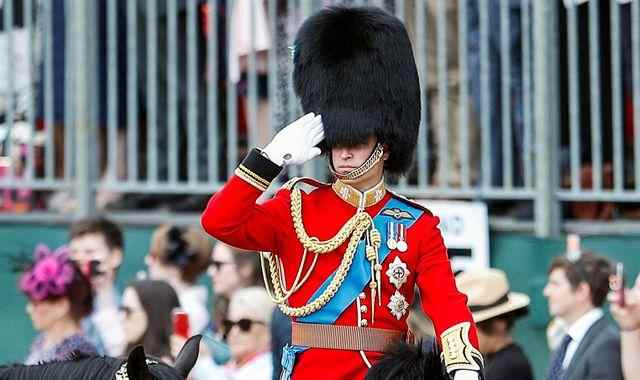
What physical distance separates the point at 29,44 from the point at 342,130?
4.97 metres

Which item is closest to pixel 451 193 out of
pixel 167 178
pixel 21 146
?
pixel 167 178

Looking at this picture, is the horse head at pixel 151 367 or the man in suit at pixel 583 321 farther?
the man in suit at pixel 583 321

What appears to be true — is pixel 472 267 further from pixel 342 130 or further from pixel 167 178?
pixel 342 130

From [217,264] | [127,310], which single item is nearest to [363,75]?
[127,310]

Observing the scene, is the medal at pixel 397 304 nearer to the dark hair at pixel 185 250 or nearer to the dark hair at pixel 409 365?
the dark hair at pixel 409 365

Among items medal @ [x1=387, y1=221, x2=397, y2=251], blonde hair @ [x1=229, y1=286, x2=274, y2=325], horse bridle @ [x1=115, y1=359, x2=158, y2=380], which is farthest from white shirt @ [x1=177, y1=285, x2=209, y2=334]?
horse bridle @ [x1=115, y1=359, x2=158, y2=380]

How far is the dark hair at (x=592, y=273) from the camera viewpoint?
7.08 meters

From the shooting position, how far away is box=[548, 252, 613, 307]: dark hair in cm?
708

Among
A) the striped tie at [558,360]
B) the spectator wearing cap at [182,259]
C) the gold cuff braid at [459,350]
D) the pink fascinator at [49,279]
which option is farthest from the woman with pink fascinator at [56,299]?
the gold cuff braid at [459,350]

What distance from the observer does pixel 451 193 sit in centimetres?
865

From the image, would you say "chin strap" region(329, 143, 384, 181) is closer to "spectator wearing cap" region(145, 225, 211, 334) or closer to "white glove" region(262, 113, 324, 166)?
"white glove" region(262, 113, 324, 166)

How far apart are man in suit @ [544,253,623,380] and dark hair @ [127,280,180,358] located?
5.18 feet

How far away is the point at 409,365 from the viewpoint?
4.61 m

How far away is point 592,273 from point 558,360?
50 cm
